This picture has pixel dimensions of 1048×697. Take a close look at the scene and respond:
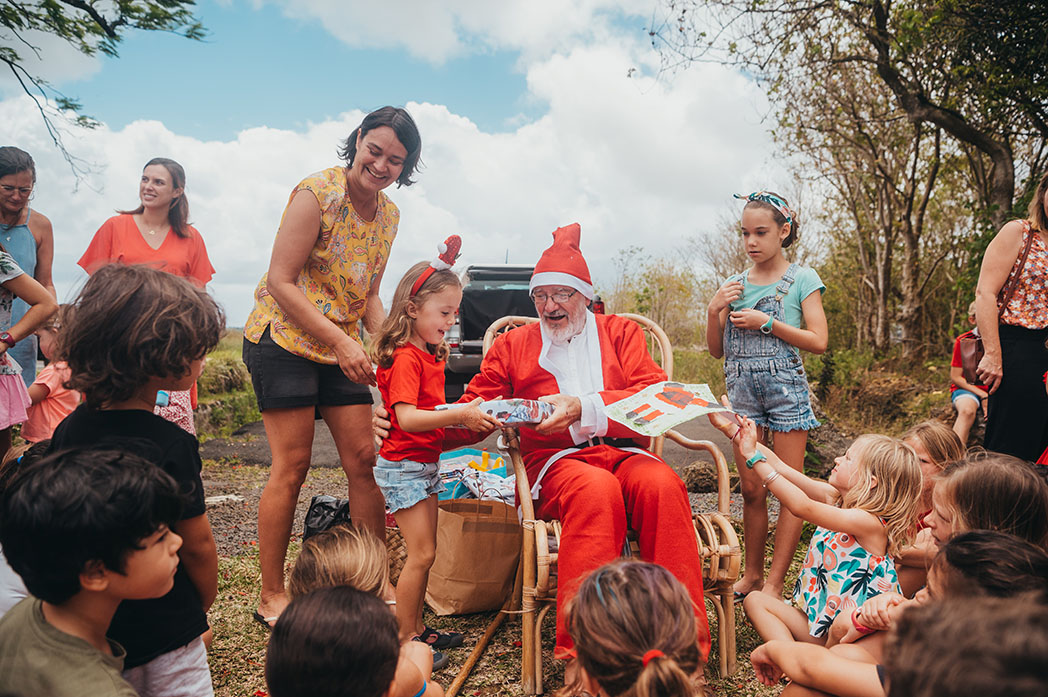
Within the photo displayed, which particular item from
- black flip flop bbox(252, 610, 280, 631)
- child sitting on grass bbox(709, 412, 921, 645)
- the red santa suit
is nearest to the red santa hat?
the red santa suit

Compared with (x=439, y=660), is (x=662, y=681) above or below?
above

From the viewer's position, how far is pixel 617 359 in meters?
2.99

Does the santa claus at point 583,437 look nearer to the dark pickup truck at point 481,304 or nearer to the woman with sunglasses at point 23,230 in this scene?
the woman with sunglasses at point 23,230

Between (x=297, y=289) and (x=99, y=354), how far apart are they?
103 centimetres

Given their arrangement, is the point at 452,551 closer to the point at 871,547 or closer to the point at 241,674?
the point at 241,674

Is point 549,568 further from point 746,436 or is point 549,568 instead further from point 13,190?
point 13,190

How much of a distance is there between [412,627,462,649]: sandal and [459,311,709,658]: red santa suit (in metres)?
0.60

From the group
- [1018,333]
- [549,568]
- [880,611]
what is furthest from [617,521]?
[1018,333]

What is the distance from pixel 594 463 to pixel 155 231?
2.51 metres

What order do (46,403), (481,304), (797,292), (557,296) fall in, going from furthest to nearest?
(481,304)
(46,403)
(797,292)
(557,296)

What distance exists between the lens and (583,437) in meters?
2.69

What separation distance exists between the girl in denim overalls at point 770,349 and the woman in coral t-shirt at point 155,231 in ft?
8.56

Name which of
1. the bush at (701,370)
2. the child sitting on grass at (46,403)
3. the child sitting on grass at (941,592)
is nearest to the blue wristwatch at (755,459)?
the child sitting on grass at (941,592)

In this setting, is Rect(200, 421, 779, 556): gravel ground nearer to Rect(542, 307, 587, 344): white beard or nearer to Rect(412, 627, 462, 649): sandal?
Rect(412, 627, 462, 649): sandal
